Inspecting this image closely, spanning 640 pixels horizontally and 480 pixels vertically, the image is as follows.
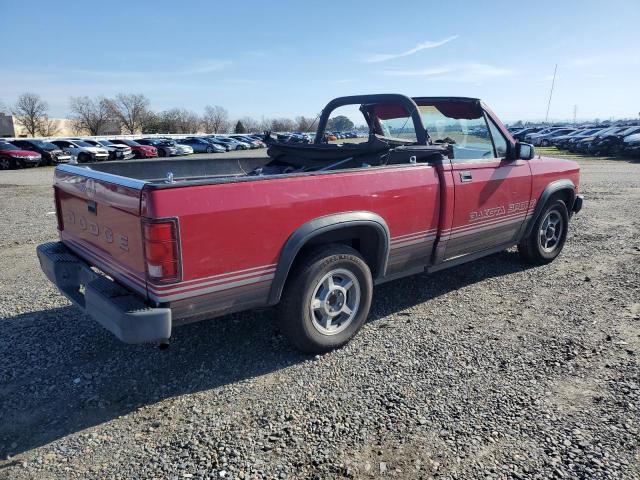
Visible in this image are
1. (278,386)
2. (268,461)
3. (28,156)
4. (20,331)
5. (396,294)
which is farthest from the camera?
(28,156)

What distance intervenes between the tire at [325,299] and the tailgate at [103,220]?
1.01 metres

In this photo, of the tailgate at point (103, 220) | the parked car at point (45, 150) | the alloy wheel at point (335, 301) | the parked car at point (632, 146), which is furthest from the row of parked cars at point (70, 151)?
the parked car at point (632, 146)

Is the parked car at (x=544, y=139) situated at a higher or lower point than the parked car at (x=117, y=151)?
higher

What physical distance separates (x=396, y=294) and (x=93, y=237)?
2858mm

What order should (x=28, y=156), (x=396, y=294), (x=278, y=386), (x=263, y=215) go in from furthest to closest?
(x=28, y=156)
(x=396, y=294)
(x=278, y=386)
(x=263, y=215)

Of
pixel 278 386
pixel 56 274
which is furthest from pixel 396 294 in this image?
pixel 56 274

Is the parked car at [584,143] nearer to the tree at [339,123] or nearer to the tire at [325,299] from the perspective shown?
the tree at [339,123]

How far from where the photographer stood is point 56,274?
11.6 feet

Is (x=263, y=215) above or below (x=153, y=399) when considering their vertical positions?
above

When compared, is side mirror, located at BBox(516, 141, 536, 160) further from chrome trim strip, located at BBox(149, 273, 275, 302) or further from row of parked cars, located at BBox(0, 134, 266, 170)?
row of parked cars, located at BBox(0, 134, 266, 170)

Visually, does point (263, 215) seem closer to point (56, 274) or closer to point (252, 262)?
point (252, 262)

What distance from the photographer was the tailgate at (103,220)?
9.32 ft

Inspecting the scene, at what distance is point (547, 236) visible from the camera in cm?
576

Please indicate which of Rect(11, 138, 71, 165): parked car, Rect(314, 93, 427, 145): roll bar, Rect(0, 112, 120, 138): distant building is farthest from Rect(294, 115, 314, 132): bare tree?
Rect(0, 112, 120, 138): distant building
